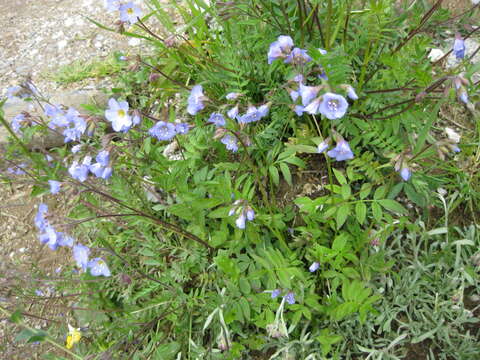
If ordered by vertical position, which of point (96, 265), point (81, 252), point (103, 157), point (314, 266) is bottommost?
point (314, 266)

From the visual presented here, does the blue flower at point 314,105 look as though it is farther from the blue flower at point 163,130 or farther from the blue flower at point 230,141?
the blue flower at point 163,130

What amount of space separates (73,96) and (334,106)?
2.42 m

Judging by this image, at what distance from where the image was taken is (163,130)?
2.00 meters

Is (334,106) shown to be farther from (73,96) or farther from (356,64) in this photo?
(73,96)

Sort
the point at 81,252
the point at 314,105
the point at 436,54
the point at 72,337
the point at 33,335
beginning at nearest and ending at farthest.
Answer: the point at 33,335, the point at 314,105, the point at 81,252, the point at 72,337, the point at 436,54

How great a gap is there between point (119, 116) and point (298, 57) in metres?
0.89

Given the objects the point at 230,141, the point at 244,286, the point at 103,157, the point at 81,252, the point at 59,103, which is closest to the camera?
the point at 81,252

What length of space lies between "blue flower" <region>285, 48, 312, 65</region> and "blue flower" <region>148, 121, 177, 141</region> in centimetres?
65

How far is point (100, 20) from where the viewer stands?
3922mm

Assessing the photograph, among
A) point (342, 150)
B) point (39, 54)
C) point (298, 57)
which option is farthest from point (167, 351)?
point (39, 54)

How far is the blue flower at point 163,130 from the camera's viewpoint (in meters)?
1.98

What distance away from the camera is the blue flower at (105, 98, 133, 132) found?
192cm

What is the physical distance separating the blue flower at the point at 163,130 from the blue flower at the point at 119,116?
0.39 feet

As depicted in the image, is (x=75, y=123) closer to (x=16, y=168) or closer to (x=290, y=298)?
(x=16, y=168)
